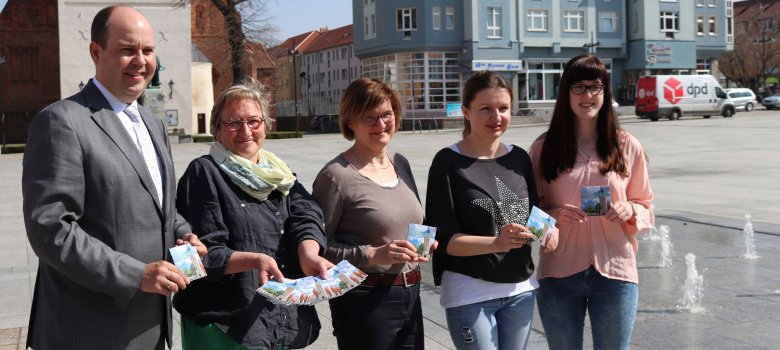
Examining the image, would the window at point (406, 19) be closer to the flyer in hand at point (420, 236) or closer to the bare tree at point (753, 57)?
the bare tree at point (753, 57)

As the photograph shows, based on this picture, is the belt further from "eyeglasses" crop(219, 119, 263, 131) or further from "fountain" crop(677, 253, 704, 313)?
"fountain" crop(677, 253, 704, 313)

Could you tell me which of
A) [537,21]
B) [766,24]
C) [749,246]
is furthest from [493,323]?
[766,24]

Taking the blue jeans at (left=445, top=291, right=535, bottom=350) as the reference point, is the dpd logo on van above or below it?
above

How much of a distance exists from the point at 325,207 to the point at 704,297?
500 cm

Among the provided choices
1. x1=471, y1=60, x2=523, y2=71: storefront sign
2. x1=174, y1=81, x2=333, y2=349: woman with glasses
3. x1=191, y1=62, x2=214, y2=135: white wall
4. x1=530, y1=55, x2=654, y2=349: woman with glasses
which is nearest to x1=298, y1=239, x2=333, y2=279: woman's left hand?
x1=174, y1=81, x2=333, y2=349: woman with glasses

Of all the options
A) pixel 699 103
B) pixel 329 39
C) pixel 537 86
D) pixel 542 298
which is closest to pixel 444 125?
pixel 537 86

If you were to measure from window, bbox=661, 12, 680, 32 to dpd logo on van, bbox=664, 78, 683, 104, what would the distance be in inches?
713

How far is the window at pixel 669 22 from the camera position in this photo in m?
67.4

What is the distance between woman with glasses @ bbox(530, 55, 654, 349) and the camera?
13.1 ft

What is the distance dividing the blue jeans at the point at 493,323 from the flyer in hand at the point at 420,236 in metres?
0.47

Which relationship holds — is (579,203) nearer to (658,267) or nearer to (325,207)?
(325,207)

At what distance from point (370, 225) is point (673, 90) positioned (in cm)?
5015

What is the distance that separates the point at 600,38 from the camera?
66438 millimetres

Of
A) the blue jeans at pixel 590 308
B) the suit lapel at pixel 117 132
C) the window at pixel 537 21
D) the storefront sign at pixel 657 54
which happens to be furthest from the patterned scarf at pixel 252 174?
the storefront sign at pixel 657 54
